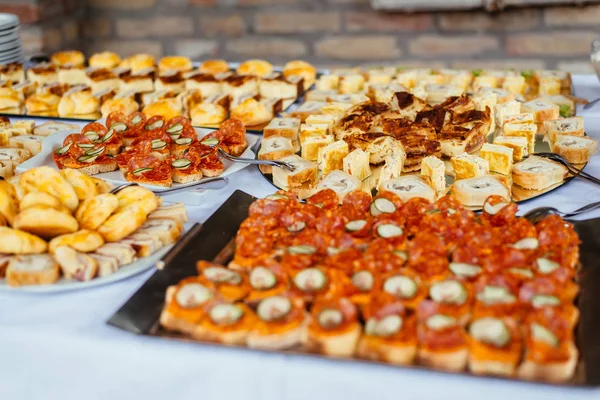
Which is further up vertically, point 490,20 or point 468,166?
point 490,20

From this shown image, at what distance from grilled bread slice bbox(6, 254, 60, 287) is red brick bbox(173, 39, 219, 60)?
3371 millimetres

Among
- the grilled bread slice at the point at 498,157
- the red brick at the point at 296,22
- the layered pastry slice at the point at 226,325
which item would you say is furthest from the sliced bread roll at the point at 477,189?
the red brick at the point at 296,22

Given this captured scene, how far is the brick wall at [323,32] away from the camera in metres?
4.06

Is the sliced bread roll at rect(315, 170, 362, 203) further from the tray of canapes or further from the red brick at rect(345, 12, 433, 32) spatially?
the red brick at rect(345, 12, 433, 32)

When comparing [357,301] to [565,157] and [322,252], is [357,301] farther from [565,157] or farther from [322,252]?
[565,157]

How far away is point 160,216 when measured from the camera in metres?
1.50

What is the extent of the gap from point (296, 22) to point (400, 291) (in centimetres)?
343

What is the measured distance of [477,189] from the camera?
1.63 metres

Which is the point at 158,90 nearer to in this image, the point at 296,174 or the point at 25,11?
the point at 296,174

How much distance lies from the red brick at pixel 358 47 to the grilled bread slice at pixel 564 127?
225 cm

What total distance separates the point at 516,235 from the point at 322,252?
1.26ft

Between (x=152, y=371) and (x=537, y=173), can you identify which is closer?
(x=152, y=371)

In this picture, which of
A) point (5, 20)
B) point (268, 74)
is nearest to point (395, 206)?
point (268, 74)

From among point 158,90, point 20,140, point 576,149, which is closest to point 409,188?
point 576,149
